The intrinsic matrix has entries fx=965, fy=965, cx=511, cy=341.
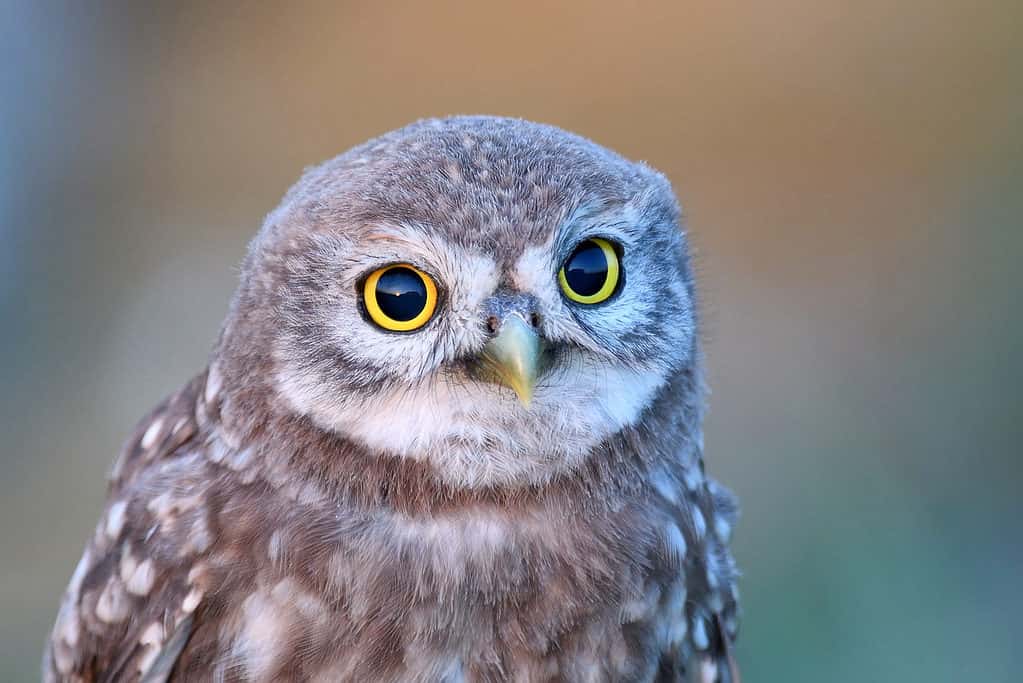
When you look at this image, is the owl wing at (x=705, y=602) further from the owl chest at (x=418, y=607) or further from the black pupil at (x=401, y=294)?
the black pupil at (x=401, y=294)

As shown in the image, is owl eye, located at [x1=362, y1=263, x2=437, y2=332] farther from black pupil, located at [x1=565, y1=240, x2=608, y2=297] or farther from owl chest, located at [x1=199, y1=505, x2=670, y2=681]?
owl chest, located at [x1=199, y1=505, x2=670, y2=681]

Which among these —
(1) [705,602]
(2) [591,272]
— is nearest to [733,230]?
(1) [705,602]

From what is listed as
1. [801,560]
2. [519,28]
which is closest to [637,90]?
[519,28]

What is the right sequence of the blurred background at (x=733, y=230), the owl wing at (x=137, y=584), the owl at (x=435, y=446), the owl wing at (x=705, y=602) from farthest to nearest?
the blurred background at (x=733, y=230)
the owl wing at (x=705, y=602)
the owl wing at (x=137, y=584)
the owl at (x=435, y=446)

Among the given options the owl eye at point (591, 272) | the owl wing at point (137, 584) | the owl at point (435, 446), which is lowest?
the owl wing at point (137, 584)

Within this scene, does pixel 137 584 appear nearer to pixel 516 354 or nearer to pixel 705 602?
pixel 516 354

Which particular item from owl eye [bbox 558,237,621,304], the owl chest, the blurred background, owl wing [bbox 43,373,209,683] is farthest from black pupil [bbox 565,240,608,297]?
the blurred background

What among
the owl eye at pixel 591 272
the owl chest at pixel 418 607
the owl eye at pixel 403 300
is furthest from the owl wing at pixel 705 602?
the owl eye at pixel 403 300

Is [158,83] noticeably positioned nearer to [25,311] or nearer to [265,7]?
[265,7]
